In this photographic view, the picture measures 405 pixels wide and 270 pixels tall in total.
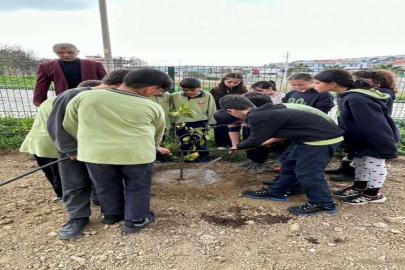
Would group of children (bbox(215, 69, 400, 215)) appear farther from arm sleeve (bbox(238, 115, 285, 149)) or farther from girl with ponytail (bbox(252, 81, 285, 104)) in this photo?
girl with ponytail (bbox(252, 81, 285, 104))

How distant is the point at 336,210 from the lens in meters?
2.73

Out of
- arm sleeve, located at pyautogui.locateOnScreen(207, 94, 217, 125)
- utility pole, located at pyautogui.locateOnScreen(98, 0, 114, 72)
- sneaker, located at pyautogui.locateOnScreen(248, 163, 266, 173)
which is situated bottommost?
sneaker, located at pyautogui.locateOnScreen(248, 163, 266, 173)

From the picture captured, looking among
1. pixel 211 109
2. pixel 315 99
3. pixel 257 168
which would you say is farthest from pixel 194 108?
pixel 315 99

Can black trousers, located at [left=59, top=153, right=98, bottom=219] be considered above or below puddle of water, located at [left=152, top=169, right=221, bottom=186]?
above

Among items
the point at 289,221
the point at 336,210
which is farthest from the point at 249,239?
the point at 336,210

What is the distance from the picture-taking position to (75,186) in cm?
231

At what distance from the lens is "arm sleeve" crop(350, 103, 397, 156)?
256 cm

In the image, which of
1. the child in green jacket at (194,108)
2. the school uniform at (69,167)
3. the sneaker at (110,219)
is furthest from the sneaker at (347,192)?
the school uniform at (69,167)

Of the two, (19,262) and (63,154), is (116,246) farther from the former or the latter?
(63,154)

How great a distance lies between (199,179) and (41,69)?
2485 mm

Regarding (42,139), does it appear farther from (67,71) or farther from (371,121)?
(371,121)

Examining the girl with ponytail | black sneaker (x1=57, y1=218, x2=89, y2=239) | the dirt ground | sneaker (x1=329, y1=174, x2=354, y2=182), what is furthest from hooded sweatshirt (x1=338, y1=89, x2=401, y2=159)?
black sneaker (x1=57, y1=218, x2=89, y2=239)

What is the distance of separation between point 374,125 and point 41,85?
3906 millimetres

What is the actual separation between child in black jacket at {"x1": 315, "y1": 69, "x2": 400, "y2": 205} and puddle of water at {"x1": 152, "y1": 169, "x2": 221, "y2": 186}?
1.49 m
